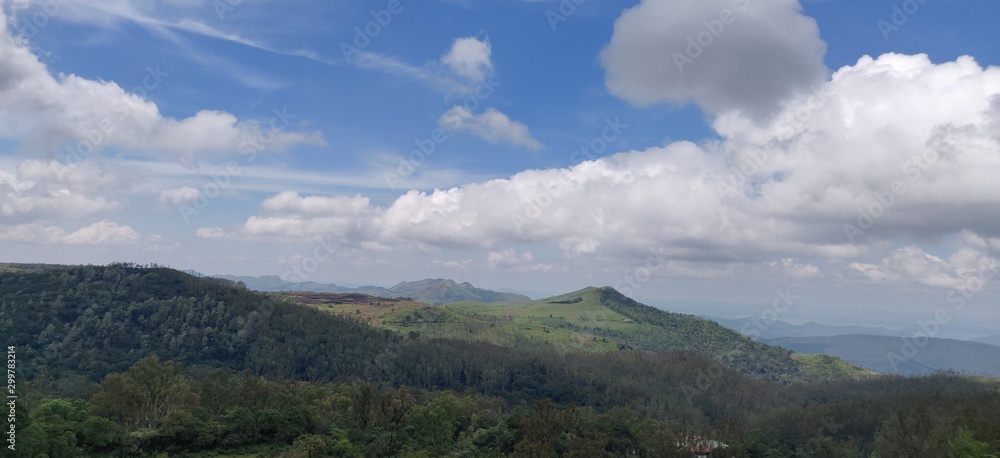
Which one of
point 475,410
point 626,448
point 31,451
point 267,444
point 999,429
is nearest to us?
point 31,451

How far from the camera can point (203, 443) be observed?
95312 millimetres

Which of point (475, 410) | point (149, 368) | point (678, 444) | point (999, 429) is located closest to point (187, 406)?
point (149, 368)

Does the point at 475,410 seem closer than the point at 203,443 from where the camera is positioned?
No

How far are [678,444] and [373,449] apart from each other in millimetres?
64570

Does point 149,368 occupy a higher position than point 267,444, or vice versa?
point 149,368

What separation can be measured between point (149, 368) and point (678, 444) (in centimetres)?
10598

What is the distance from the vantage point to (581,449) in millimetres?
100125

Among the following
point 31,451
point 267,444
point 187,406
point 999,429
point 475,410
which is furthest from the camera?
point 475,410

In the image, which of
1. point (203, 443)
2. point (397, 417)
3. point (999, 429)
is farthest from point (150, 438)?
point (999, 429)

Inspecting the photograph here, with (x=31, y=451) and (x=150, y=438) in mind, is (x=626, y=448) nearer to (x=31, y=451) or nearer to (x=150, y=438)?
(x=150, y=438)

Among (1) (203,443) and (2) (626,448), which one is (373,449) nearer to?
(1) (203,443)

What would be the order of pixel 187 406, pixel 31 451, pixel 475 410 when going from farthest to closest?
pixel 475 410 → pixel 187 406 → pixel 31 451

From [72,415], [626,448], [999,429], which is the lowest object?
[626,448]

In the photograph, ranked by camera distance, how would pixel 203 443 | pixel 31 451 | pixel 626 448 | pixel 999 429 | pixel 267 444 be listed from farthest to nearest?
pixel 626 448 → pixel 267 444 → pixel 203 443 → pixel 999 429 → pixel 31 451
